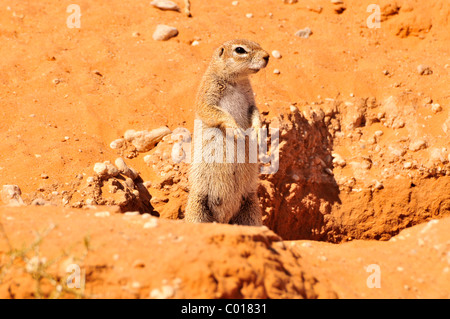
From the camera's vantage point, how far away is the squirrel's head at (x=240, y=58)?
17.4ft

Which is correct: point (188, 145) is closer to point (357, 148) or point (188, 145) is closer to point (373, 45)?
point (357, 148)

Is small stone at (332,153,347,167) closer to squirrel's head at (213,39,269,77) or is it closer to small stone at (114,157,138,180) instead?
squirrel's head at (213,39,269,77)

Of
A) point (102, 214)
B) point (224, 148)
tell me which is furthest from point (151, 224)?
point (224, 148)

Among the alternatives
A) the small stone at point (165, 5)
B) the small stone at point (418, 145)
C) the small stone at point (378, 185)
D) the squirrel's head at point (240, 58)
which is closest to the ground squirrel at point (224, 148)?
the squirrel's head at point (240, 58)

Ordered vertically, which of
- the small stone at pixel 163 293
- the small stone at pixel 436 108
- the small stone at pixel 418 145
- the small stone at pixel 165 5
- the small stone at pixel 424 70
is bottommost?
the small stone at pixel 418 145

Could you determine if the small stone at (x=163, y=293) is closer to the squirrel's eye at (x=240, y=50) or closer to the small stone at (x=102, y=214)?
the small stone at (x=102, y=214)

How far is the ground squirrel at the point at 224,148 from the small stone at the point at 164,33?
8.85 ft

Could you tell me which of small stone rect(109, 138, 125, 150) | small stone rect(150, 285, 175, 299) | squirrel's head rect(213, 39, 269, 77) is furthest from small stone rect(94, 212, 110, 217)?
small stone rect(109, 138, 125, 150)

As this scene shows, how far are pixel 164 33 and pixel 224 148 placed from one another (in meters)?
3.41

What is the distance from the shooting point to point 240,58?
5.36 metres

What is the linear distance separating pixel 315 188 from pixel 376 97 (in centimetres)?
158

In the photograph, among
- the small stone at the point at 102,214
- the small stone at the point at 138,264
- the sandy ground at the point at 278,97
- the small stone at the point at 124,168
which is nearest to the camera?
the small stone at the point at 138,264

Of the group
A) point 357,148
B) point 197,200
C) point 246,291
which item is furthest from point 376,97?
point 246,291

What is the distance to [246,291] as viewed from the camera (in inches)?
117
